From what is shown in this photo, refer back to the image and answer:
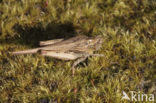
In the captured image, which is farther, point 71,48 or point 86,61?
point 86,61

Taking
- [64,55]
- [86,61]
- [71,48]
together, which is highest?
[71,48]

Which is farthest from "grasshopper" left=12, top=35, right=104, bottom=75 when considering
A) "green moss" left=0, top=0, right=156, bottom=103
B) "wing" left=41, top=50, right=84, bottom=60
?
"green moss" left=0, top=0, right=156, bottom=103

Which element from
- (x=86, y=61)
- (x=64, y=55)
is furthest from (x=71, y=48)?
(x=86, y=61)

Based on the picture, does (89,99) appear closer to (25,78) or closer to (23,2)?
(25,78)

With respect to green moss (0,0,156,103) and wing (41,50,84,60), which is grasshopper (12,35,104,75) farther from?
green moss (0,0,156,103)

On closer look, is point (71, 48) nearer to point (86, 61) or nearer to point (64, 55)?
point (64, 55)

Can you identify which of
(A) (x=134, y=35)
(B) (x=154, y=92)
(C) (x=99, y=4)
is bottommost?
(B) (x=154, y=92)

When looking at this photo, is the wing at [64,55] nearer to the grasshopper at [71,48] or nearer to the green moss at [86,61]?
the grasshopper at [71,48]

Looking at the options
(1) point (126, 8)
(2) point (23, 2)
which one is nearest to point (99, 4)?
(1) point (126, 8)

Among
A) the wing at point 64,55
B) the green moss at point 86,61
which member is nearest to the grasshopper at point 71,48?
the wing at point 64,55
